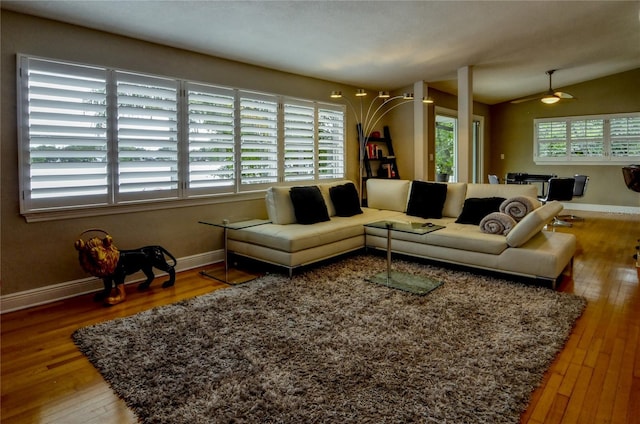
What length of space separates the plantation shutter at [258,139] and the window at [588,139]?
6948 mm

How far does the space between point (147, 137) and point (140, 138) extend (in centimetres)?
8

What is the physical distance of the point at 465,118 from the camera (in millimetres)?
5719

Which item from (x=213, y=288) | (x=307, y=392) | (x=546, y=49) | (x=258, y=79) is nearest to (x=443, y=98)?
(x=546, y=49)

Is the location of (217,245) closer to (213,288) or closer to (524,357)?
(213,288)

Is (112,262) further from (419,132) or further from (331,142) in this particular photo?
(419,132)

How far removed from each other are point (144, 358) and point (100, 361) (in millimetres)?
258

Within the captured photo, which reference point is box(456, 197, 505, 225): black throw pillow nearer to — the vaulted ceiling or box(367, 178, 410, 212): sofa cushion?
box(367, 178, 410, 212): sofa cushion

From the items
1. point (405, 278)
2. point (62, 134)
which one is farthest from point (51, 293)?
point (405, 278)

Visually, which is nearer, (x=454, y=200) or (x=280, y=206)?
(x=280, y=206)

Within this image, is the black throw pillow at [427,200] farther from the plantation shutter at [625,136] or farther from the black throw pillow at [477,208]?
the plantation shutter at [625,136]

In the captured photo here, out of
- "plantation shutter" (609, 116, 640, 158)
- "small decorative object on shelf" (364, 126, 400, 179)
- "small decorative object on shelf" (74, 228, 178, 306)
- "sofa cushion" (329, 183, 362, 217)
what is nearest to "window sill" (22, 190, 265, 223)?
"small decorative object on shelf" (74, 228, 178, 306)

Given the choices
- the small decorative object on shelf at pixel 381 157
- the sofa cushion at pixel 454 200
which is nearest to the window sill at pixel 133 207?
the small decorative object on shelf at pixel 381 157

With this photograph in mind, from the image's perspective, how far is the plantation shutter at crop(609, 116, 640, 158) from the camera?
779 cm

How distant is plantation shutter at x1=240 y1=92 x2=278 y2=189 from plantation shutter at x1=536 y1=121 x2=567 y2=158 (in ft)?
22.7
